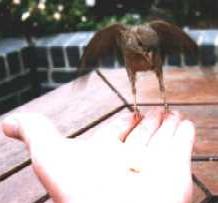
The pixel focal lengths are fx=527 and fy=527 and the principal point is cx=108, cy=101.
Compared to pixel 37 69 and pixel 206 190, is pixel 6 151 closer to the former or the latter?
pixel 206 190

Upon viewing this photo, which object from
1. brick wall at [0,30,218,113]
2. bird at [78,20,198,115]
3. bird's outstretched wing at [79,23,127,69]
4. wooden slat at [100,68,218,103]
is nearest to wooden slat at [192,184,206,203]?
bird at [78,20,198,115]

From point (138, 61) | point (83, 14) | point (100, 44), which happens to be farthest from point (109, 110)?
point (83, 14)

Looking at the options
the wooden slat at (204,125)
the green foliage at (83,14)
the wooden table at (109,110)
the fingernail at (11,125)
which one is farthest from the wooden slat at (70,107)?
the green foliage at (83,14)

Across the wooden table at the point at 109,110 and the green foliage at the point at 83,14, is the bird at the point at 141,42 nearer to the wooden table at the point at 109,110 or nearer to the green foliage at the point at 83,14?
the wooden table at the point at 109,110

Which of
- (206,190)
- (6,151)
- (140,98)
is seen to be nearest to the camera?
(206,190)

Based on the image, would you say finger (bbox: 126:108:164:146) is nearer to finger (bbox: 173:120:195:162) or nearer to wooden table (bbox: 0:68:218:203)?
finger (bbox: 173:120:195:162)

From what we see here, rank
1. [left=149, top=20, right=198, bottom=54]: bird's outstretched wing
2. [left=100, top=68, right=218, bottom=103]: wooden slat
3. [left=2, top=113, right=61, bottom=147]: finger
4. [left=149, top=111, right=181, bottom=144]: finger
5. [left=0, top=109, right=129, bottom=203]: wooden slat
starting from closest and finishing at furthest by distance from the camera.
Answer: [left=2, top=113, right=61, bottom=147]: finger
[left=149, top=111, right=181, bottom=144]: finger
[left=0, top=109, right=129, bottom=203]: wooden slat
[left=149, top=20, right=198, bottom=54]: bird's outstretched wing
[left=100, top=68, right=218, bottom=103]: wooden slat

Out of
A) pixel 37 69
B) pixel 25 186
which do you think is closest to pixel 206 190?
pixel 25 186
